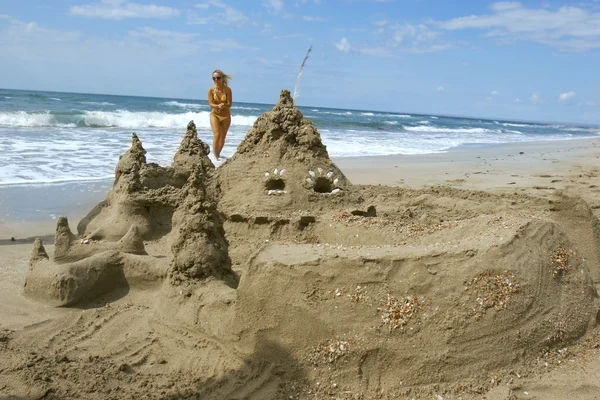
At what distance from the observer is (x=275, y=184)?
15.7ft

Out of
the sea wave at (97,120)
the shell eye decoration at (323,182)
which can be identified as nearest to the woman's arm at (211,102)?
the shell eye decoration at (323,182)

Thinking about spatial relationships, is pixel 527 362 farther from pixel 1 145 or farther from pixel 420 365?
pixel 1 145

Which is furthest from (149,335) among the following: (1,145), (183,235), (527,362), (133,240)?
(1,145)

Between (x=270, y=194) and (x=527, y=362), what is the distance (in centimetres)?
247

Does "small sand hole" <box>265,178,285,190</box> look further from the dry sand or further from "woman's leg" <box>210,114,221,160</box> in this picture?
"woman's leg" <box>210,114,221,160</box>

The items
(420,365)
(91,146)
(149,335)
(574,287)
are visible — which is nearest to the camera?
(420,365)

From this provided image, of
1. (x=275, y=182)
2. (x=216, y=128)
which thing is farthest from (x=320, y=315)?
(x=216, y=128)

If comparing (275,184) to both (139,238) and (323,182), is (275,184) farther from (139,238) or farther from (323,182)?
(139,238)

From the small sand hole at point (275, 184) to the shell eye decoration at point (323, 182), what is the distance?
22cm

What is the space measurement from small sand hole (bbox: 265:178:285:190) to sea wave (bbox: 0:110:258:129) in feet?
57.9

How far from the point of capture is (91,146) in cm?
1363

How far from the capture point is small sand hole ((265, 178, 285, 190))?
475 centimetres

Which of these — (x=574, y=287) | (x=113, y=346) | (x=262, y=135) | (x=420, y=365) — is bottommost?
(x=113, y=346)

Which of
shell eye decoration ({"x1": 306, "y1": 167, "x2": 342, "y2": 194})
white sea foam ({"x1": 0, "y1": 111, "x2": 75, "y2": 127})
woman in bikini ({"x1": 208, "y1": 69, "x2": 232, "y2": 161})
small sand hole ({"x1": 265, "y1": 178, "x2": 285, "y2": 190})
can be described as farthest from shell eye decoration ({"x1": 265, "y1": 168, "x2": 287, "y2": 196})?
white sea foam ({"x1": 0, "y1": 111, "x2": 75, "y2": 127})
